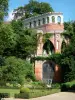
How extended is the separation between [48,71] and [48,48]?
5.08 m

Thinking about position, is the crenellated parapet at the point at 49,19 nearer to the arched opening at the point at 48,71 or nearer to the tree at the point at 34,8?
the arched opening at the point at 48,71

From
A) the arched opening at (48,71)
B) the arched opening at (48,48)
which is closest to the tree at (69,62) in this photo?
the arched opening at (48,71)

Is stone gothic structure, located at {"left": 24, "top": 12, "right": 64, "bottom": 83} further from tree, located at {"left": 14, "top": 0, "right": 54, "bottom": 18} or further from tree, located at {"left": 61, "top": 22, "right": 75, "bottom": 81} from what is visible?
tree, located at {"left": 14, "top": 0, "right": 54, "bottom": 18}

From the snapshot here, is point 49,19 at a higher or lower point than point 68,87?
higher

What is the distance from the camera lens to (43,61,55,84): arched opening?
4959cm

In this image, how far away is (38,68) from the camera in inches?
1967

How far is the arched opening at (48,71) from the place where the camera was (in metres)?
49.6

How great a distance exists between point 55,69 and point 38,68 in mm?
2855

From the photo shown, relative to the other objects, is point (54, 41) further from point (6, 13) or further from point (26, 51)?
point (6, 13)

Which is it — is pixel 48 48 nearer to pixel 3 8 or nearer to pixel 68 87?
pixel 68 87

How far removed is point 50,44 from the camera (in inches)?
2093

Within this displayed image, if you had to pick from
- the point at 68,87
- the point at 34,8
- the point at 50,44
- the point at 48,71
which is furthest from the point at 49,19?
the point at 68,87

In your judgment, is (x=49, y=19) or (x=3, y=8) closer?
(x=3, y=8)

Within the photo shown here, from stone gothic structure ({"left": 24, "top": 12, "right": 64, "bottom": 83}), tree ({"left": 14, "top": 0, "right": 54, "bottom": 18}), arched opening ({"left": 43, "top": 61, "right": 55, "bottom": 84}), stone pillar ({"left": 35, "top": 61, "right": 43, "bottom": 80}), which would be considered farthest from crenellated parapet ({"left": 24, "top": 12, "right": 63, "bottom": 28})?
tree ({"left": 14, "top": 0, "right": 54, "bottom": 18})
